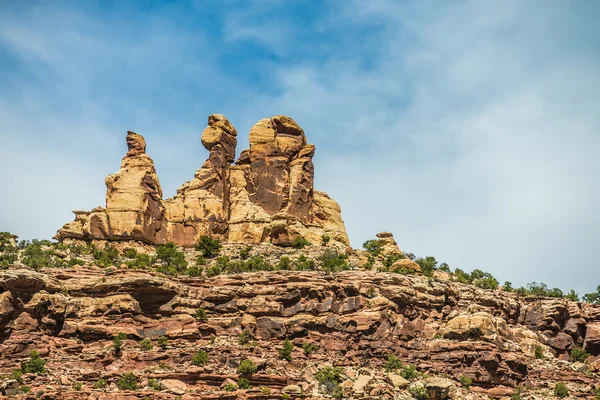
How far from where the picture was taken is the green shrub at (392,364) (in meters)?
86.9

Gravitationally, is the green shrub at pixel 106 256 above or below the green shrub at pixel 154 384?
above

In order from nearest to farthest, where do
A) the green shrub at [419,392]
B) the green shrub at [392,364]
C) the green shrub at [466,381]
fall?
the green shrub at [419,392]
the green shrub at [466,381]
the green shrub at [392,364]

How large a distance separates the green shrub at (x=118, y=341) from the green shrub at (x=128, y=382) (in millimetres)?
5179

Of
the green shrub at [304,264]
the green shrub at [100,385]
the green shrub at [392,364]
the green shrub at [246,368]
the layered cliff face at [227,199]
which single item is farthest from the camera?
the layered cliff face at [227,199]

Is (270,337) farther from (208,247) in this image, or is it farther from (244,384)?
(208,247)

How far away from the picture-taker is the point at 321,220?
123250mm

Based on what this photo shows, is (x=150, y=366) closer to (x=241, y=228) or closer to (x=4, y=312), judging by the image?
(x=4, y=312)

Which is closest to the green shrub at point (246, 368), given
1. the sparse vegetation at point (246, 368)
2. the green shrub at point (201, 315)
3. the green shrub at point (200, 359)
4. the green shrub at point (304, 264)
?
the sparse vegetation at point (246, 368)

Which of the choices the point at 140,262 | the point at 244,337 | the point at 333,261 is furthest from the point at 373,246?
the point at 244,337

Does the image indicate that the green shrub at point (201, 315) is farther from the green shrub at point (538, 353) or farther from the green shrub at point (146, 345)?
the green shrub at point (538, 353)

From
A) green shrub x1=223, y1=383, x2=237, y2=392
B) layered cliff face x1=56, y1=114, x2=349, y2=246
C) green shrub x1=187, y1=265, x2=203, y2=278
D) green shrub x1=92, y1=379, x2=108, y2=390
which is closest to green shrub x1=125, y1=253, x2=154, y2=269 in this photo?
green shrub x1=187, y1=265, x2=203, y2=278

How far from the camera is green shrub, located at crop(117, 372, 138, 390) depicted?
7831cm

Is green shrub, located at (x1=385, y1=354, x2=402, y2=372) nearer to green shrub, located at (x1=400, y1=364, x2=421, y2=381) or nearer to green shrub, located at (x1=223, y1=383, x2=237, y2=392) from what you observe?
green shrub, located at (x1=400, y1=364, x2=421, y2=381)

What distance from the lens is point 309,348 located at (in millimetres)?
87438
